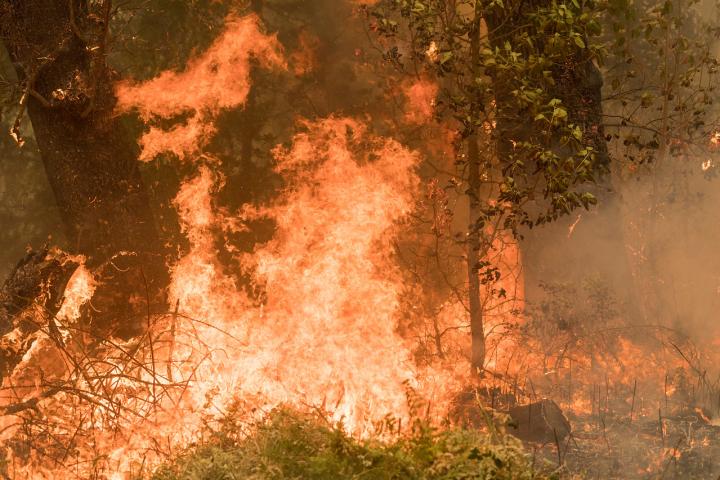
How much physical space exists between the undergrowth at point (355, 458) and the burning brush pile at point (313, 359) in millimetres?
217

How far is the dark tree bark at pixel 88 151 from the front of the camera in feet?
29.9

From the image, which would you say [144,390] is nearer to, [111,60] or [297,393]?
[297,393]

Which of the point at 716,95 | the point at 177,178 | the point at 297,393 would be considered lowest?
the point at 297,393

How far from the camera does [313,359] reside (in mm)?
8523

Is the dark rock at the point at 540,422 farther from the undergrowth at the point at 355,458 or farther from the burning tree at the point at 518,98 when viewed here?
the undergrowth at the point at 355,458

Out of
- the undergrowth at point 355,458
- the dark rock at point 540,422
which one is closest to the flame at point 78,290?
the undergrowth at point 355,458

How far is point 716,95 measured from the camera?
47.7ft

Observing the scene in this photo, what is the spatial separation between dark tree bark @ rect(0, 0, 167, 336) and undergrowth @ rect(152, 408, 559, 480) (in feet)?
14.1

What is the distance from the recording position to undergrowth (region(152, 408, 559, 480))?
4855mm

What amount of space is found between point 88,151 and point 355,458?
570 cm

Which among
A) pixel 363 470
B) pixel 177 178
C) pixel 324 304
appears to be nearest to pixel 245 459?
pixel 363 470

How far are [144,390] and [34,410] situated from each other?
3.27 ft

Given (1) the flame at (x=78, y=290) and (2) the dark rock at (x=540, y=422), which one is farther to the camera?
(1) the flame at (x=78, y=290)

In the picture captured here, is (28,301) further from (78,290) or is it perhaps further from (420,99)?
(420,99)
